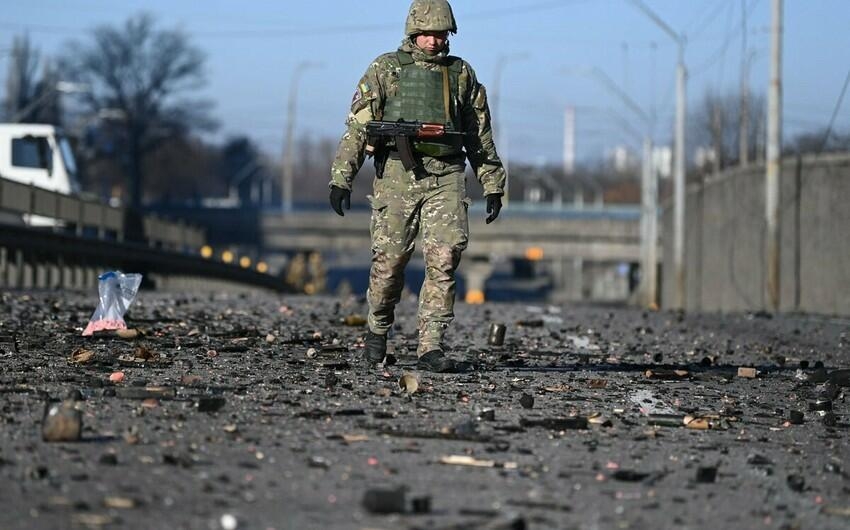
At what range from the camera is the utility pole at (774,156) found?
1384 inches

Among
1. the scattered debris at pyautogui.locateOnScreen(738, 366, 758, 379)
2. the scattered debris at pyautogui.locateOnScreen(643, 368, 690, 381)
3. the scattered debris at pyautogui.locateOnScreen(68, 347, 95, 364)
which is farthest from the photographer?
the scattered debris at pyautogui.locateOnScreen(738, 366, 758, 379)

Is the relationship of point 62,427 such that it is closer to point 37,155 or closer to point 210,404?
point 210,404

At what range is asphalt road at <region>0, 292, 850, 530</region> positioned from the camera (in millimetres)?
5848

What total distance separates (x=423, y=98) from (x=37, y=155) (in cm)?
3423

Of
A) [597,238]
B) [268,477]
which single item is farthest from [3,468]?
[597,238]

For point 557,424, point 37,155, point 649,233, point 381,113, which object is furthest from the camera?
point 649,233

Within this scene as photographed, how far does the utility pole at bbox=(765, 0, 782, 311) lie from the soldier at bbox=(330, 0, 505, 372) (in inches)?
985

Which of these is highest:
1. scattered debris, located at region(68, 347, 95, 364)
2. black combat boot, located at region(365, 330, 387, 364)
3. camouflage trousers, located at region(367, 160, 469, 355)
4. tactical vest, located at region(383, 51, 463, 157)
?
tactical vest, located at region(383, 51, 463, 157)

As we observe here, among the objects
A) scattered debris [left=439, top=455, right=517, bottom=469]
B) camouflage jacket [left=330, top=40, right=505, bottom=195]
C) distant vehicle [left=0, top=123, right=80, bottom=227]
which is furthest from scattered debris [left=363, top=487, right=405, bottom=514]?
distant vehicle [left=0, top=123, right=80, bottom=227]

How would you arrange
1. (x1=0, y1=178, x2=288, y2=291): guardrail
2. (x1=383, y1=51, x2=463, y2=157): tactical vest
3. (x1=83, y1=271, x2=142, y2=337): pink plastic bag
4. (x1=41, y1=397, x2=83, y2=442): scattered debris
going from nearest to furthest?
(x1=41, y1=397, x2=83, y2=442): scattered debris < (x1=383, y1=51, x2=463, y2=157): tactical vest < (x1=83, y1=271, x2=142, y2=337): pink plastic bag < (x1=0, y1=178, x2=288, y2=291): guardrail

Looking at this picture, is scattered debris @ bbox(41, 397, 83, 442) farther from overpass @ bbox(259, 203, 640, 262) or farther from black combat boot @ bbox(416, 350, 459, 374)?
overpass @ bbox(259, 203, 640, 262)

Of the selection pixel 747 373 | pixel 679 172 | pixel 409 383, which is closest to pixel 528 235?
pixel 679 172

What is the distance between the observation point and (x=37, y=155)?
1713 inches

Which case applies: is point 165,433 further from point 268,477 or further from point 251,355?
point 251,355
